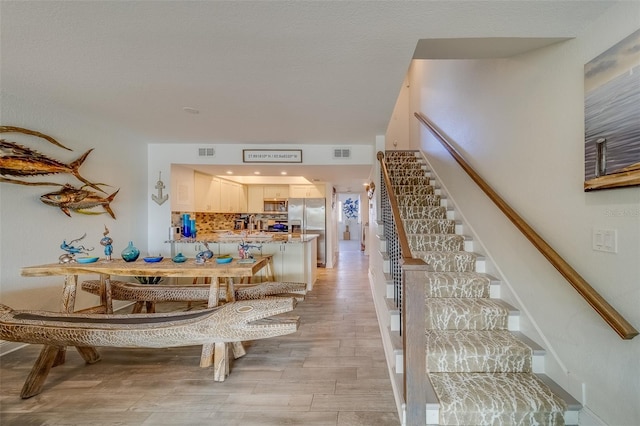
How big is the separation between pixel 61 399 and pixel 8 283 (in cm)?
151

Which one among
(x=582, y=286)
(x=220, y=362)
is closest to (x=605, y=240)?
(x=582, y=286)

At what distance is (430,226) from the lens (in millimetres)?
3459

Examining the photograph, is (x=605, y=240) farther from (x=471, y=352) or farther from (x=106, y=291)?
(x=106, y=291)

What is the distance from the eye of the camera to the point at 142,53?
6.42ft

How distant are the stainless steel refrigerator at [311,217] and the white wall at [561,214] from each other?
4.29 metres

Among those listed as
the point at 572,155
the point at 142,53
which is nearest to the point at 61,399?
the point at 142,53

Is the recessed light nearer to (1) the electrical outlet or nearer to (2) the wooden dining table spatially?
(2) the wooden dining table

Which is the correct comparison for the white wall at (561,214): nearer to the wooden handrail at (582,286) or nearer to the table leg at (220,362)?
the wooden handrail at (582,286)

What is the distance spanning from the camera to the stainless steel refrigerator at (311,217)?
6953 mm

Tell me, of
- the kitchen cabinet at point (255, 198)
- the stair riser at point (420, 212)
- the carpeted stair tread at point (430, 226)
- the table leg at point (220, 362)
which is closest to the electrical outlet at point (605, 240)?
the carpeted stair tread at point (430, 226)

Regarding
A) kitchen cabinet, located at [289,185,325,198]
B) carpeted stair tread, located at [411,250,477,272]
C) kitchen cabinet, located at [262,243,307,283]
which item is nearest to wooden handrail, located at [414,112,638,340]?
carpeted stair tread, located at [411,250,477,272]

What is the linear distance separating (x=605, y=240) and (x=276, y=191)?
676cm

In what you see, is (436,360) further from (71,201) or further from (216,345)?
(71,201)

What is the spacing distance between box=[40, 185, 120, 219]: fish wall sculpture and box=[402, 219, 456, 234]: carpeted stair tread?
13.3ft
